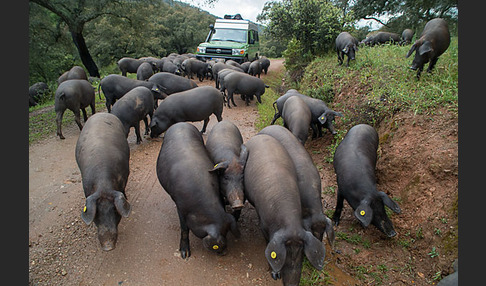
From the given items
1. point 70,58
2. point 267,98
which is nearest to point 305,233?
point 267,98

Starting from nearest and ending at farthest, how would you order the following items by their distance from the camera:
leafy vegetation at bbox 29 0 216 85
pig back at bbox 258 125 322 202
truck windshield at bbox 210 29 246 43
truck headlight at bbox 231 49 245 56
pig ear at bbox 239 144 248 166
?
pig back at bbox 258 125 322 202, pig ear at bbox 239 144 248 166, leafy vegetation at bbox 29 0 216 85, truck headlight at bbox 231 49 245 56, truck windshield at bbox 210 29 246 43

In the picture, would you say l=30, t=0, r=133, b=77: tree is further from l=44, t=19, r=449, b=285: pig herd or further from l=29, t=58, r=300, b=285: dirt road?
l=44, t=19, r=449, b=285: pig herd

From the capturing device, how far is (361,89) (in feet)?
25.9

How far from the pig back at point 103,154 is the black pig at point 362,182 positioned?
3893 mm

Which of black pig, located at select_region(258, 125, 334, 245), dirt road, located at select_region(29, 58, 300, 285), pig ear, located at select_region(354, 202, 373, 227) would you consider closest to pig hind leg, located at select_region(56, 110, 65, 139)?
dirt road, located at select_region(29, 58, 300, 285)

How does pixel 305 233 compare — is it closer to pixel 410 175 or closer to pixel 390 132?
pixel 410 175

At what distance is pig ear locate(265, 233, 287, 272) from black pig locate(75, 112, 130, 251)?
2116mm

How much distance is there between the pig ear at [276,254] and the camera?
3.31 metres

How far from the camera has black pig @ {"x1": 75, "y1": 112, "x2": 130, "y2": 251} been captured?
3.96 meters

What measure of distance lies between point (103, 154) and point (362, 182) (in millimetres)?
4419

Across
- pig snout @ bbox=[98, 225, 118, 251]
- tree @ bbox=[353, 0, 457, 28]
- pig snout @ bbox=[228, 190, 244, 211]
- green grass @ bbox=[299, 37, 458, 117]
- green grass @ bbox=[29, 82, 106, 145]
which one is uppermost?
tree @ bbox=[353, 0, 457, 28]

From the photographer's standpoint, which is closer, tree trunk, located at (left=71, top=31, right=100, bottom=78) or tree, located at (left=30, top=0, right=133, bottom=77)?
tree, located at (left=30, top=0, right=133, bottom=77)

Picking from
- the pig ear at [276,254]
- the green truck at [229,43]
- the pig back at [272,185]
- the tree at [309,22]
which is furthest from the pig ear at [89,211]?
the green truck at [229,43]

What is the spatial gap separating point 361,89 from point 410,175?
3569 millimetres
